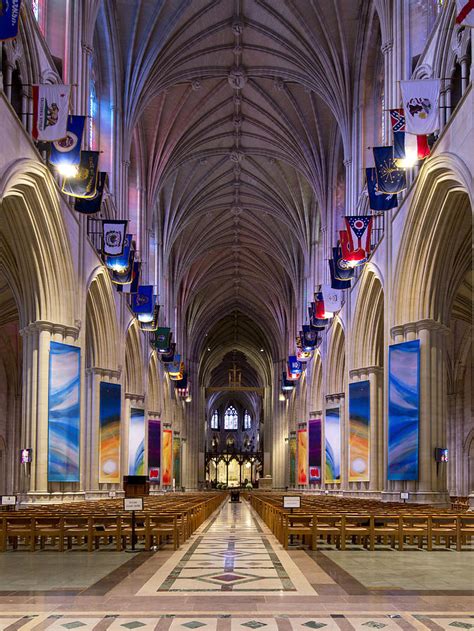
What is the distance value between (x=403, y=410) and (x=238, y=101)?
22.3m

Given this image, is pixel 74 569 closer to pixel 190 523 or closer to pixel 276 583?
pixel 276 583

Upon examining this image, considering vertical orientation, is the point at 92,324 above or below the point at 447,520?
above

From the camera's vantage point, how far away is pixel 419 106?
18.6 m

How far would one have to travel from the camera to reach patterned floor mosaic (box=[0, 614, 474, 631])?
23.4 feet

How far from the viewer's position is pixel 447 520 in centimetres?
1464

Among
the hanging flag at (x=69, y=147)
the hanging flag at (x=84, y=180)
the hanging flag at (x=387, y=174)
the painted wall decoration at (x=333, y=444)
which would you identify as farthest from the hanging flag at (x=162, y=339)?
the hanging flag at (x=69, y=147)

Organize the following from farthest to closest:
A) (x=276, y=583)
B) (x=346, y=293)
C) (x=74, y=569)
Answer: (x=346, y=293) → (x=74, y=569) → (x=276, y=583)

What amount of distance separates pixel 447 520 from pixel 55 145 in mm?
12718

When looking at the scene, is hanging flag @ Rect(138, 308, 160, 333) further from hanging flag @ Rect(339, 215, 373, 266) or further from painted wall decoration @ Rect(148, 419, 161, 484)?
hanging flag @ Rect(339, 215, 373, 266)

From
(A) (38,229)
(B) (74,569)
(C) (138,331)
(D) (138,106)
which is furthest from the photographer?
(C) (138,331)

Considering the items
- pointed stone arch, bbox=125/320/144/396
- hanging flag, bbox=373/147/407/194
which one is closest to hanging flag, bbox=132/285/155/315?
pointed stone arch, bbox=125/320/144/396

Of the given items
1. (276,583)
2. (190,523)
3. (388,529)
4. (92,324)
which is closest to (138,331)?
(92,324)

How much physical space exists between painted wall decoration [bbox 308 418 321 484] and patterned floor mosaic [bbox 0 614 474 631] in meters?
35.4

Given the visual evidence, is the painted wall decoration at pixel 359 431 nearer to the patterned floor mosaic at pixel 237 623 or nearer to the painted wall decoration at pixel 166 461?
the painted wall decoration at pixel 166 461
